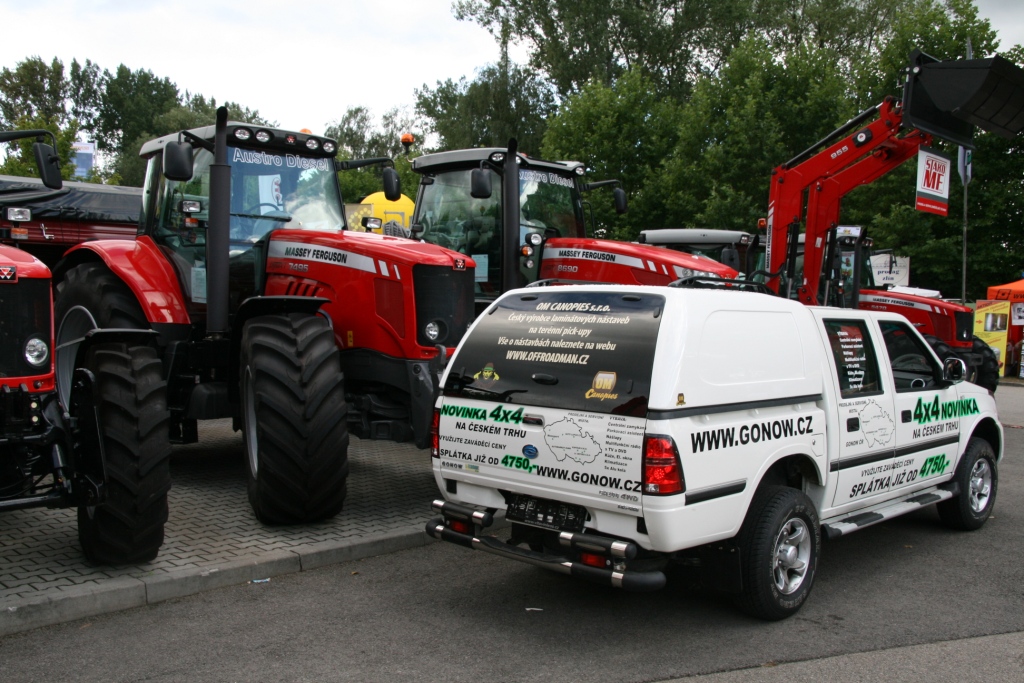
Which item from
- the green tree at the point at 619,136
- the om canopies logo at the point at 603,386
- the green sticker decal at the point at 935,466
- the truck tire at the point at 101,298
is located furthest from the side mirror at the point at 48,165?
the green tree at the point at 619,136

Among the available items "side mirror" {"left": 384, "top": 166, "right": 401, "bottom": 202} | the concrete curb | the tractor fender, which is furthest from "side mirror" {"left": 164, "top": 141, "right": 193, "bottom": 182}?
the concrete curb

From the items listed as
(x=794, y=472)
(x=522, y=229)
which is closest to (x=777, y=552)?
(x=794, y=472)

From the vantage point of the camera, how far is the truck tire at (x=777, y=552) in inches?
186

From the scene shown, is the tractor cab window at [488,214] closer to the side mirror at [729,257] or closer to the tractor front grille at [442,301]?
the tractor front grille at [442,301]

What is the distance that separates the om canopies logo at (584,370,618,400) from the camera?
15.1ft

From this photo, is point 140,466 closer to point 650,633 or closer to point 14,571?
point 14,571

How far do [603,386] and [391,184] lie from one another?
4256 millimetres

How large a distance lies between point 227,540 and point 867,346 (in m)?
4.52

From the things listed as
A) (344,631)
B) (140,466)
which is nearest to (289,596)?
(344,631)

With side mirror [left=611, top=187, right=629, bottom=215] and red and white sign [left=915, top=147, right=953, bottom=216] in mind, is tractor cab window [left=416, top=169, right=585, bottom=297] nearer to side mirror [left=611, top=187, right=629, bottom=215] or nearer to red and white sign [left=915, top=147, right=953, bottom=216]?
side mirror [left=611, top=187, right=629, bottom=215]

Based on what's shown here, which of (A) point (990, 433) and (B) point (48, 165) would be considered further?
(A) point (990, 433)

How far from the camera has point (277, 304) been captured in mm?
6613

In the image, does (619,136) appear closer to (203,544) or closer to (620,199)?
(620,199)

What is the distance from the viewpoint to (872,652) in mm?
4547
